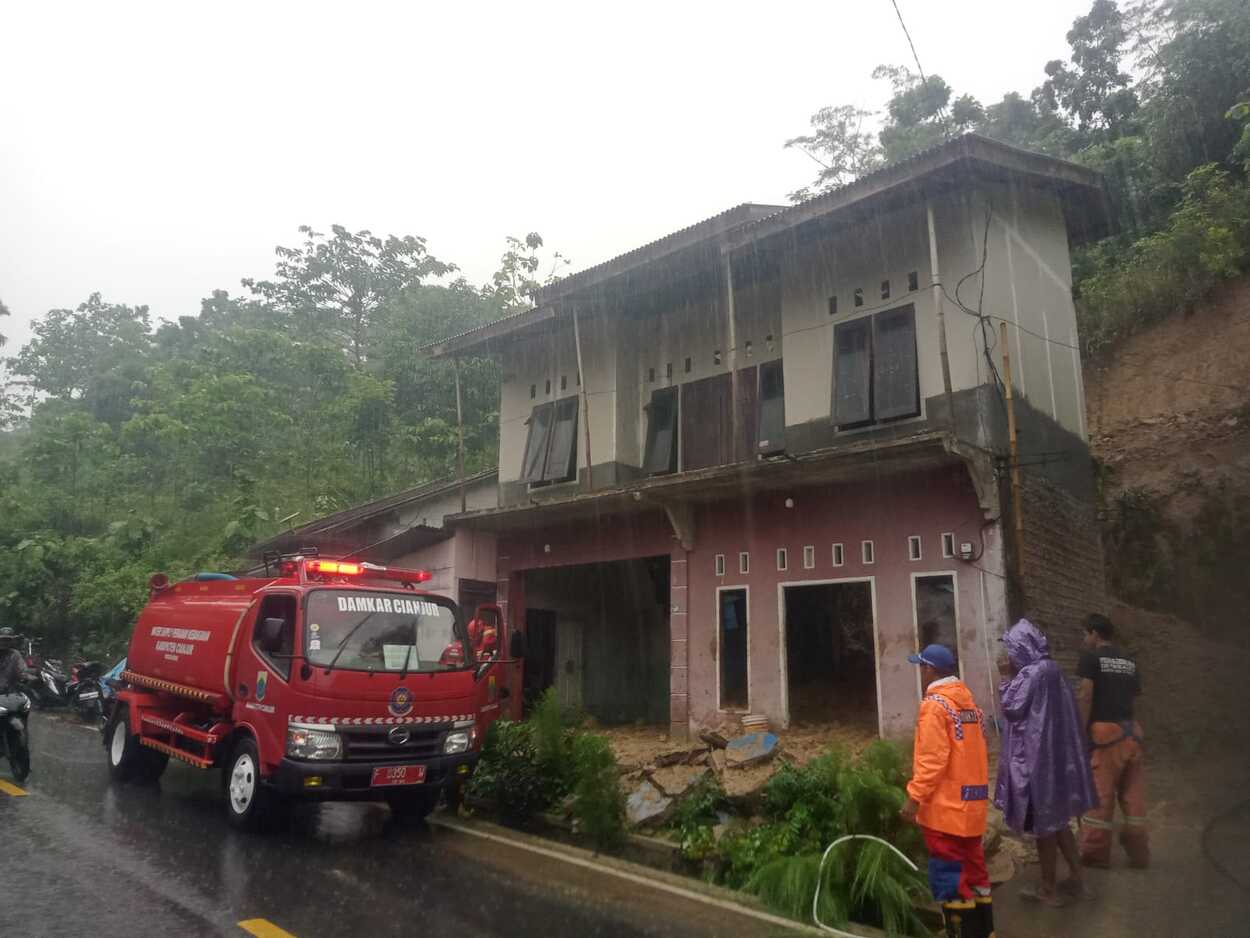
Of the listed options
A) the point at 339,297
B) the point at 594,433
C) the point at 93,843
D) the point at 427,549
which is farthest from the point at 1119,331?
the point at 339,297

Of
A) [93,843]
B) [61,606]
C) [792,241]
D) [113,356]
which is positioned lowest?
[93,843]

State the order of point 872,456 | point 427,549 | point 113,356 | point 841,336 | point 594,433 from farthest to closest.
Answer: point 113,356 → point 427,549 → point 594,433 → point 841,336 → point 872,456

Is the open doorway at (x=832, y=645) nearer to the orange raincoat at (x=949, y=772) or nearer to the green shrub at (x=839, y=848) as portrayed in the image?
the green shrub at (x=839, y=848)

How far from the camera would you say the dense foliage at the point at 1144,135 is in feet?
62.3

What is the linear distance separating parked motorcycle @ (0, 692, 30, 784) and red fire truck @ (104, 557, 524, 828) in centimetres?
101

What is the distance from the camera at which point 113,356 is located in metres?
36.5

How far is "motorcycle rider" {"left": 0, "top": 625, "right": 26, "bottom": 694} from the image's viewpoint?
372 inches

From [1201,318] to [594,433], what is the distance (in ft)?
46.9

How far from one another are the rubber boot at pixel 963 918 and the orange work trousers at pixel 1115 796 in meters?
2.49

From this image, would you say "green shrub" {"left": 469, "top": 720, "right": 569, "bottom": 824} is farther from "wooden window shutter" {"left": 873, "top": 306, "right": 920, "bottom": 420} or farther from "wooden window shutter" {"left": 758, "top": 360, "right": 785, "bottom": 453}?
"wooden window shutter" {"left": 873, "top": 306, "right": 920, "bottom": 420}

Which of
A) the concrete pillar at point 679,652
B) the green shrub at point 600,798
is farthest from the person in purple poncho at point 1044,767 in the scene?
the concrete pillar at point 679,652

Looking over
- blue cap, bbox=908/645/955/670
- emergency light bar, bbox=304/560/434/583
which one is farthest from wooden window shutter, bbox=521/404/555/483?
blue cap, bbox=908/645/955/670

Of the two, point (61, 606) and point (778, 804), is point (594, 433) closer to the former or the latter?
point (778, 804)

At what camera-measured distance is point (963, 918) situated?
4688mm
